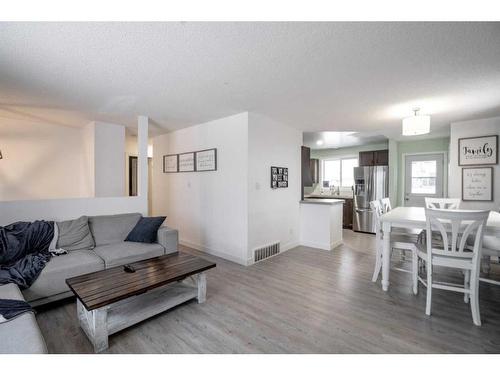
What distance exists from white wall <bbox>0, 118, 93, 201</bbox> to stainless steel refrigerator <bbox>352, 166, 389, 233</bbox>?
5700mm

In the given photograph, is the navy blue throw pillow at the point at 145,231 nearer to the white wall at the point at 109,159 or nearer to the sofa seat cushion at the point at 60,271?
the sofa seat cushion at the point at 60,271

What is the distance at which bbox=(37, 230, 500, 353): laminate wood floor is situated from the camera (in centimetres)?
171

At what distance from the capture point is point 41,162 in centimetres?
393

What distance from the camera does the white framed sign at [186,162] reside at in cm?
432

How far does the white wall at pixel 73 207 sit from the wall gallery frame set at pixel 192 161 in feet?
2.84

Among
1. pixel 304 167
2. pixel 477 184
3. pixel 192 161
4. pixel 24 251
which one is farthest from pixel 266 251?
pixel 477 184

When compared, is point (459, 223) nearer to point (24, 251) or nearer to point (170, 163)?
point (24, 251)

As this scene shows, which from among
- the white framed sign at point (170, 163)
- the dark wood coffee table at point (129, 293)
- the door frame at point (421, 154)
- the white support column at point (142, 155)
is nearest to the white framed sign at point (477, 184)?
the door frame at point (421, 154)

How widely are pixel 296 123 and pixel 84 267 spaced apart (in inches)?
141

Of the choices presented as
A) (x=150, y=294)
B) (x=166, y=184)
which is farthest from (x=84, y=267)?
(x=166, y=184)

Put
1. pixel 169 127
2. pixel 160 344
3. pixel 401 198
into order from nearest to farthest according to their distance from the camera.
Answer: pixel 160 344, pixel 169 127, pixel 401 198
